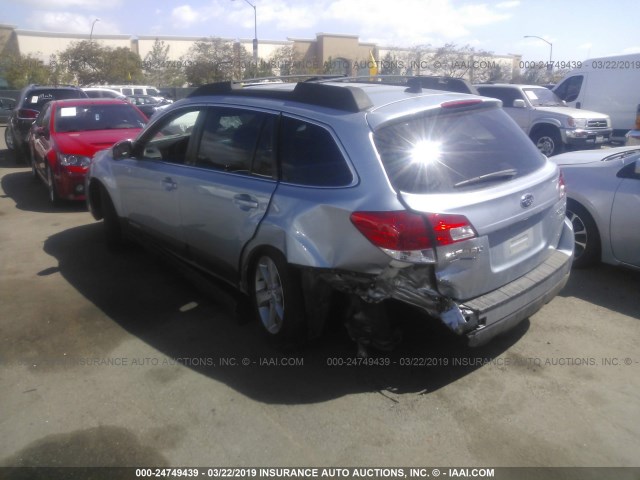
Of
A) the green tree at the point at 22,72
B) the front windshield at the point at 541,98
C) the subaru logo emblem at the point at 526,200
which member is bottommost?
the subaru logo emblem at the point at 526,200

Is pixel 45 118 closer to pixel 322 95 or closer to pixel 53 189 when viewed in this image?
pixel 53 189

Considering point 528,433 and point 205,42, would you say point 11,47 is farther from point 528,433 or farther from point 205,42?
point 528,433

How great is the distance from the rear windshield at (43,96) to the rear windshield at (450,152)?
1306 cm

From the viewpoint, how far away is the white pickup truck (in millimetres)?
12906

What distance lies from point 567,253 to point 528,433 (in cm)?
145

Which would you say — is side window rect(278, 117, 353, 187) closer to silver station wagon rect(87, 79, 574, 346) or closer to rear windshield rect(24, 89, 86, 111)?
silver station wagon rect(87, 79, 574, 346)

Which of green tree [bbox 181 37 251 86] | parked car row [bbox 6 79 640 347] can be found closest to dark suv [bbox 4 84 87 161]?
parked car row [bbox 6 79 640 347]

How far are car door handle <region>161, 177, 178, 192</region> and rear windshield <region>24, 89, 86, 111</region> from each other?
35.7 ft

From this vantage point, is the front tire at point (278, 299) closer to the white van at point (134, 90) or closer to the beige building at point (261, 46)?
the white van at point (134, 90)

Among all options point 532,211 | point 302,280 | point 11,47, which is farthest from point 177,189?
point 11,47

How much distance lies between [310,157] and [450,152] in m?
0.89

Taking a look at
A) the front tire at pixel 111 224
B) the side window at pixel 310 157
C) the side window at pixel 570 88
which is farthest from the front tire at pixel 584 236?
the side window at pixel 570 88

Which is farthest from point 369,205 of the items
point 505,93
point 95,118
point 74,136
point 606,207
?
point 505,93

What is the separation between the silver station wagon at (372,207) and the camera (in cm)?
315
